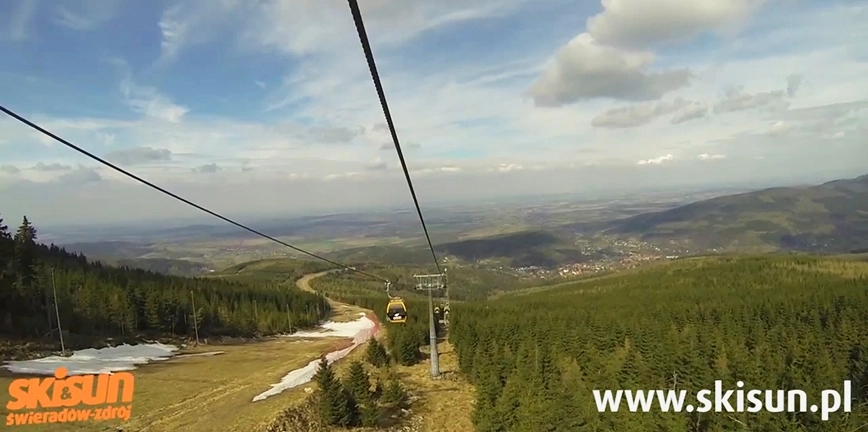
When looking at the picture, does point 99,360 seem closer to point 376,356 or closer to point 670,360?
point 376,356

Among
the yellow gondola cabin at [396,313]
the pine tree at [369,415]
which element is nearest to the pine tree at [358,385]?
the pine tree at [369,415]

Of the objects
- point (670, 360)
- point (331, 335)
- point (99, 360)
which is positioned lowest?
point (331, 335)

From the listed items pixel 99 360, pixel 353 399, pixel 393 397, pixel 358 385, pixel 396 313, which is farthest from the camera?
pixel 99 360

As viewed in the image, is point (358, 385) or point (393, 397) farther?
point (393, 397)

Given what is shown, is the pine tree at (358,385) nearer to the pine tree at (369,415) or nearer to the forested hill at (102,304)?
the pine tree at (369,415)

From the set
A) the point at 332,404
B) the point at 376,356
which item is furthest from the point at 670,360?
the point at 332,404

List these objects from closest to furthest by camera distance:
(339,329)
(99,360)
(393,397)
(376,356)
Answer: (393,397), (376,356), (99,360), (339,329)

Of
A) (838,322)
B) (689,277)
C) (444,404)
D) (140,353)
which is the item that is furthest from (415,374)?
(689,277)
